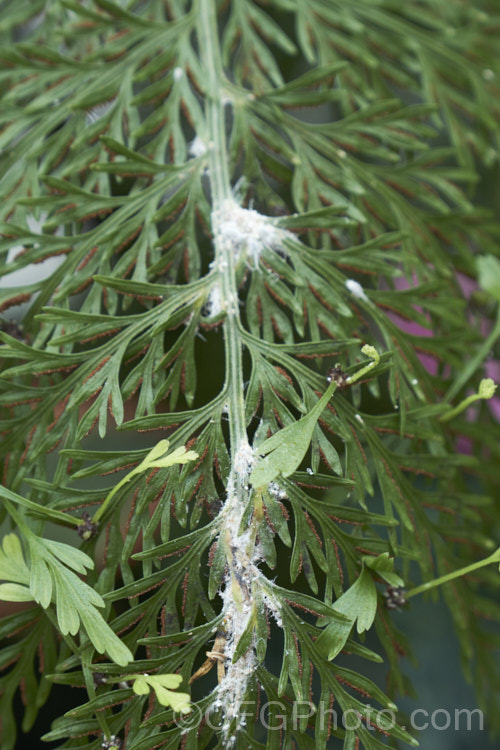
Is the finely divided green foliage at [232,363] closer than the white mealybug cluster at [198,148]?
Yes

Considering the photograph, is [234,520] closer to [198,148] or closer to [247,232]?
[247,232]

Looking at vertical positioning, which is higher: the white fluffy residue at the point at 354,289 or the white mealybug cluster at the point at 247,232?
the white mealybug cluster at the point at 247,232

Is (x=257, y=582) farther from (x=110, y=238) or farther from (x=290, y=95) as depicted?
(x=290, y=95)

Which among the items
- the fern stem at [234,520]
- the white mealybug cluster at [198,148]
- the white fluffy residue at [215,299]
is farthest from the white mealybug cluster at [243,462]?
the white mealybug cluster at [198,148]

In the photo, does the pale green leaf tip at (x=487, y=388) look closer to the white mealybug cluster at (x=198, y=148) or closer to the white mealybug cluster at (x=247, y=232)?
the white mealybug cluster at (x=247, y=232)

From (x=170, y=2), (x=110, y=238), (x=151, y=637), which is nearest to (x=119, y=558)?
(x=151, y=637)

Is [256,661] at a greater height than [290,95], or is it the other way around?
[290,95]

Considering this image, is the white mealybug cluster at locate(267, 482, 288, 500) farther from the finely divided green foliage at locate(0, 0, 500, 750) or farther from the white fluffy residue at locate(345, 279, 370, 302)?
the white fluffy residue at locate(345, 279, 370, 302)

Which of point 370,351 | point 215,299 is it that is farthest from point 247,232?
point 370,351
